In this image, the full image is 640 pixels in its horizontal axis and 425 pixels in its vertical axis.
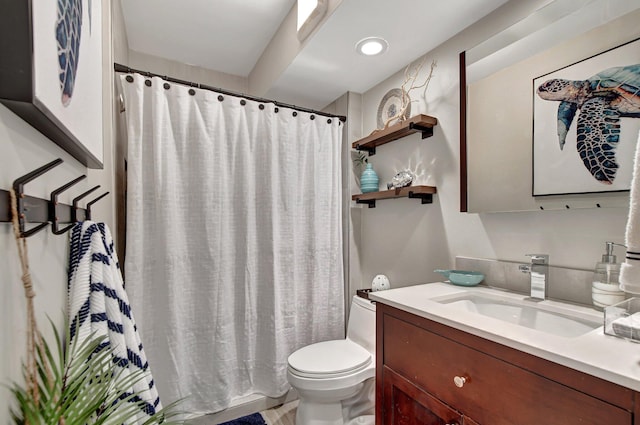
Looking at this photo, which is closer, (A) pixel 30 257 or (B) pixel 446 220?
(A) pixel 30 257

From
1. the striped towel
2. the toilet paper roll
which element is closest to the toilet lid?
the toilet paper roll

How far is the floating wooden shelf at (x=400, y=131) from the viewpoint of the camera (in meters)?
1.66

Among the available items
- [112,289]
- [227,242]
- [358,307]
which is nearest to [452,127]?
[358,307]

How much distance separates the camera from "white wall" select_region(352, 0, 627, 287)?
45.5 inches

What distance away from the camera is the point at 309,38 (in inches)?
63.9

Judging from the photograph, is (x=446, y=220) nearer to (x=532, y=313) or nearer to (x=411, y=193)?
(x=411, y=193)

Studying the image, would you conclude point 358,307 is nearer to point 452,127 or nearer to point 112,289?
point 452,127

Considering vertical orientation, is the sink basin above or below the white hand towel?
below

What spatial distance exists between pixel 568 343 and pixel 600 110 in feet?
2.82

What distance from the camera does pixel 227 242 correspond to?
1.78 meters

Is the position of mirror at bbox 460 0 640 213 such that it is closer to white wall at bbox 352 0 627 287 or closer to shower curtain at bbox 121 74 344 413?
white wall at bbox 352 0 627 287

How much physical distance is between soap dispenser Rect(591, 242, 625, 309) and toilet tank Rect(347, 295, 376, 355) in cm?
102

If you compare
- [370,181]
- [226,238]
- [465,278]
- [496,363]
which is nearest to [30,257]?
[496,363]

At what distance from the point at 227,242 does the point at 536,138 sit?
1.65m
